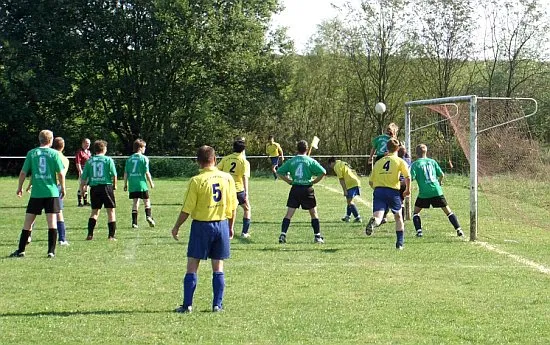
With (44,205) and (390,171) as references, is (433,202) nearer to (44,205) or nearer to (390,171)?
(390,171)

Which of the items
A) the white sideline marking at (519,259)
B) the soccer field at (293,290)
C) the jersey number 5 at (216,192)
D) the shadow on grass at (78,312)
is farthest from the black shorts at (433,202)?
the shadow on grass at (78,312)

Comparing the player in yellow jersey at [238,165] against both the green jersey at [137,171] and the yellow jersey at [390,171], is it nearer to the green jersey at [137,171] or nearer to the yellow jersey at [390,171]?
the green jersey at [137,171]

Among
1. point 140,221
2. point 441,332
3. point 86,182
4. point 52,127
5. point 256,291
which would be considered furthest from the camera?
point 52,127

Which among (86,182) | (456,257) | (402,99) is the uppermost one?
(402,99)

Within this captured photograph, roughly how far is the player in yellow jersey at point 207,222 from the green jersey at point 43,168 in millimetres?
4204

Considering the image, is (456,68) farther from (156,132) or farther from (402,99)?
(156,132)

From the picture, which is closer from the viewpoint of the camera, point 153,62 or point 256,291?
point 256,291

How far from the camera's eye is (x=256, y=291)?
922 cm

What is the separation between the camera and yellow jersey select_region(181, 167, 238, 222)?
8016mm

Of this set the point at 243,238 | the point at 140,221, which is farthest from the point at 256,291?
the point at 140,221

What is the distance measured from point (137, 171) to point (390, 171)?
5.48 metres

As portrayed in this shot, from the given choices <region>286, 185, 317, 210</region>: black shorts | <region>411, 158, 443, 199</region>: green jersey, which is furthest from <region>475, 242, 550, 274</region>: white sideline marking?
<region>286, 185, 317, 210</region>: black shorts

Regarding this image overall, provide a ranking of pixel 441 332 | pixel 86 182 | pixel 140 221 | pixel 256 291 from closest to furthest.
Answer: pixel 441 332
pixel 256 291
pixel 86 182
pixel 140 221

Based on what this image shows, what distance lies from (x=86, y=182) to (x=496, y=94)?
103 feet
